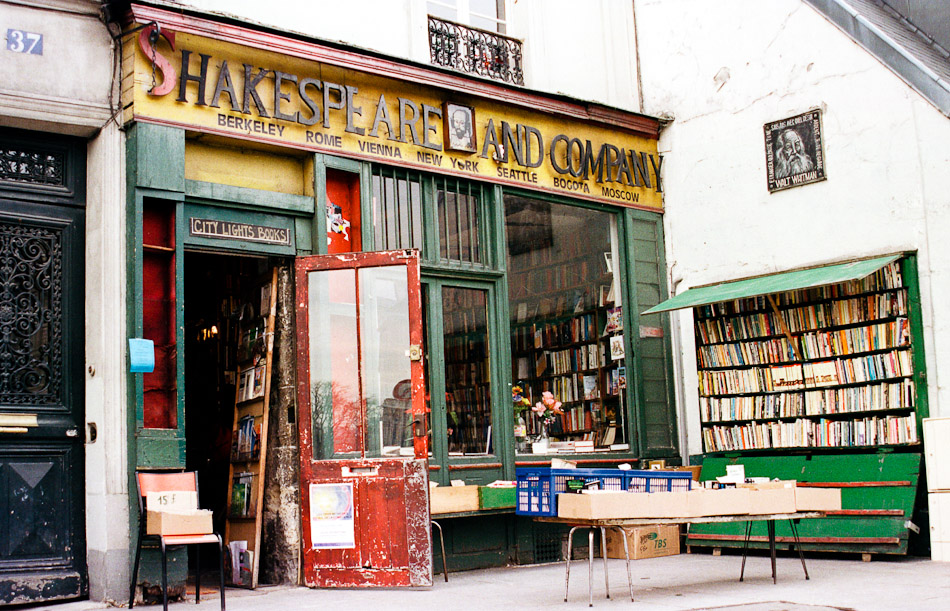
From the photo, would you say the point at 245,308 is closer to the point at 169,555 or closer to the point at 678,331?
the point at 169,555

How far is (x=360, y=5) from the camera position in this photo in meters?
9.16

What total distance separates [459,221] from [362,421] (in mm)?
2300

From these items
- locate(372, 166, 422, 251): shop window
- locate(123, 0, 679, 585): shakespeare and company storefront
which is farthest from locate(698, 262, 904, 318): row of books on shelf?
locate(372, 166, 422, 251): shop window

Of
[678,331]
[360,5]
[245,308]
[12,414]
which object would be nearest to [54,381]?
[12,414]

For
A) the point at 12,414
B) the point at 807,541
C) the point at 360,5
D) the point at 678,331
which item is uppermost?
the point at 360,5

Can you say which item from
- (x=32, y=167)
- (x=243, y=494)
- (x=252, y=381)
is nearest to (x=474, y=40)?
(x=252, y=381)

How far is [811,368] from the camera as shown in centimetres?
945

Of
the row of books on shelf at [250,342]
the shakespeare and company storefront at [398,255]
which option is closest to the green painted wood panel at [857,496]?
the shakespeare and company storefront at [398,255]

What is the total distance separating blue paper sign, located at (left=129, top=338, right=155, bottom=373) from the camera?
692cm

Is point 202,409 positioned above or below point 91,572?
above

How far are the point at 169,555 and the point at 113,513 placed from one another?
0.48 metres

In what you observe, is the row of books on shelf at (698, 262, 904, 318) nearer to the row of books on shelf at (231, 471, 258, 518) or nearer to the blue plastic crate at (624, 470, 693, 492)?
the blue plastic crate at (624, 470, 693, 492)

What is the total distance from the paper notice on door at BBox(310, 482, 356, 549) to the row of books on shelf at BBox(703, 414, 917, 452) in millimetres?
4146

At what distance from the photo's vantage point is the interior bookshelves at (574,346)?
32.8ft
